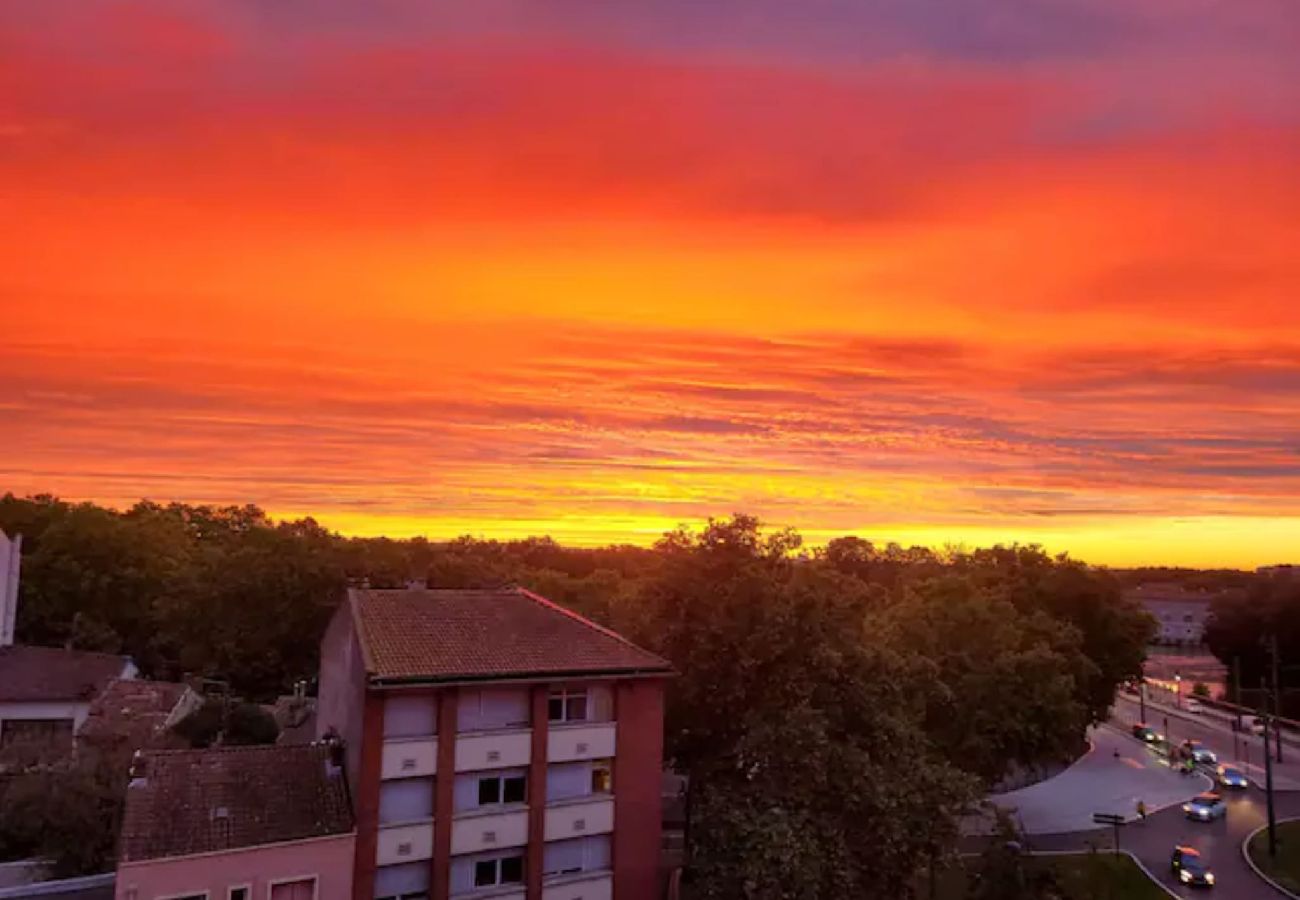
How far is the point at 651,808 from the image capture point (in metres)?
34.5

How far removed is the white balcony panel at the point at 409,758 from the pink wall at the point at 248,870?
2256mm

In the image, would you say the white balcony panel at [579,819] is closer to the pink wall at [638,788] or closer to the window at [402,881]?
the pink wall at [638,788]

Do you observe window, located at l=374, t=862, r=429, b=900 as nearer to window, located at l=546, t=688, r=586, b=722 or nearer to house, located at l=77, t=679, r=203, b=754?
window, located at l=546, t=688, r=586, b=722

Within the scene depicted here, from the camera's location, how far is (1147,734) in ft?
281

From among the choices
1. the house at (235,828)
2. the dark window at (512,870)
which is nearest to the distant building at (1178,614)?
the dark window at (512,870)

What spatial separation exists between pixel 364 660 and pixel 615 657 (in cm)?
920

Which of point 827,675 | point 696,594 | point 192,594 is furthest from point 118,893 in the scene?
point 192,594

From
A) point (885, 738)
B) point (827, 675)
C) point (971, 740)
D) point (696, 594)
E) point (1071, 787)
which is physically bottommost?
point (1071, 787)

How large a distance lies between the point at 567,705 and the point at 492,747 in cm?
317

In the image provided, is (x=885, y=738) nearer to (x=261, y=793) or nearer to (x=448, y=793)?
(x=448, y=793)

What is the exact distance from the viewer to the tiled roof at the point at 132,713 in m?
43.8

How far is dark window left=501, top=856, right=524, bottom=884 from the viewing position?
103 ft

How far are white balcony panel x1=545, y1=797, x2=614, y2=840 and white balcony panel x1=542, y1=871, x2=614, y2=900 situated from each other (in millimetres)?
1431

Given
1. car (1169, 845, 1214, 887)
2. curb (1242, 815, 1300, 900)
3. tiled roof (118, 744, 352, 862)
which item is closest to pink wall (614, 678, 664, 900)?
tiled roof (118, 744, 352, 862)
